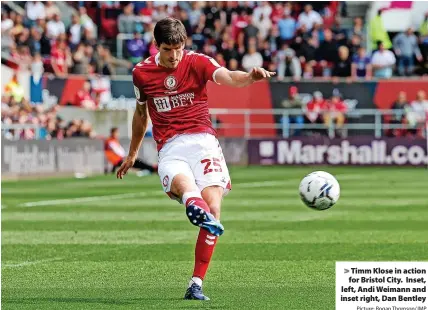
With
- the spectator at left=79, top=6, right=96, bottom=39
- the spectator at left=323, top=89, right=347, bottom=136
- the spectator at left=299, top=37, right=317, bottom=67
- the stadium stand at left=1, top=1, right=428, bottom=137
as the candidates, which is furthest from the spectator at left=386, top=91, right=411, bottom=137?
the spectator at left=79, top=6, right=96, bottom=39

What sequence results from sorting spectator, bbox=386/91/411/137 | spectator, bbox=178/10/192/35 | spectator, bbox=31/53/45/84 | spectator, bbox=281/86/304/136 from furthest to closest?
spectator, bbox=178/10/192/35, spectator, bbox=281/86/304/136, spectator, bbox=386/91/411/137, spectator, bbox=31/53/45/84

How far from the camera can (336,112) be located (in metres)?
35.7

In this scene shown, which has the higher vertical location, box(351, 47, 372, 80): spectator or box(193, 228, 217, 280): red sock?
box(193, 228, 217, 280): red sock

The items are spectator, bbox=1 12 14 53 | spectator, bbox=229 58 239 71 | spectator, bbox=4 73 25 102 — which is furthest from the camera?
spectator, bbox=229 58 239 71

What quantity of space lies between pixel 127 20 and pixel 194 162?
27.4m

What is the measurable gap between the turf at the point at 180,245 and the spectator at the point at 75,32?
1144cm

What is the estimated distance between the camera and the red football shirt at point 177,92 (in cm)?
998

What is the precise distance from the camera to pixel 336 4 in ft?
126

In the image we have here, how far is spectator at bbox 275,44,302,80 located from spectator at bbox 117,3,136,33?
4.60 meters

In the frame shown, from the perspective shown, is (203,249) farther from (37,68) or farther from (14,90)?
(37,68)

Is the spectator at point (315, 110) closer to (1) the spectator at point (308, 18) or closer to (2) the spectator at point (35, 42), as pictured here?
(1) the spectator at point (308, 18)

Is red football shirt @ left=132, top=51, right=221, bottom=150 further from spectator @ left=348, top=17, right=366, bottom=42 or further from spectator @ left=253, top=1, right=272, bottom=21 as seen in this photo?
spectator @ left=253, top=1, right=272, bottom=21

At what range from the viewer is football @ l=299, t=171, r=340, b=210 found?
1090cm

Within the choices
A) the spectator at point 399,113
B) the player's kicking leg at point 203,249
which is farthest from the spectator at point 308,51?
the player's kicking leg at point 203,249
